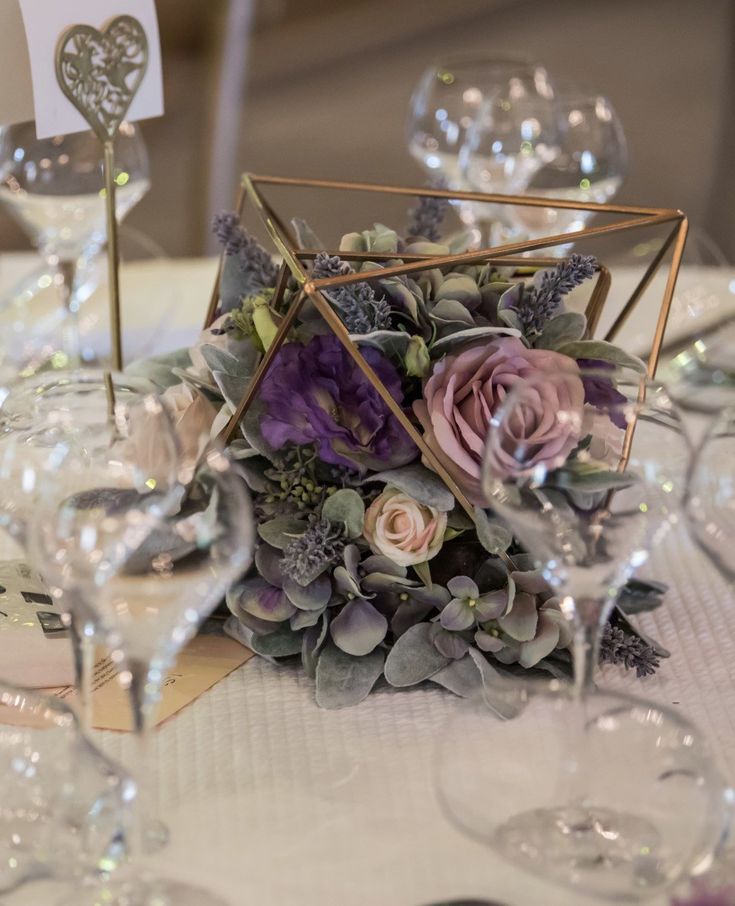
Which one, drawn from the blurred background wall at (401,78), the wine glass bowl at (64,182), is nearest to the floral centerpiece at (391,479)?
the wine glass bowl at (64,182)

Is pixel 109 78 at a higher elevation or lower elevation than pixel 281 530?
higher

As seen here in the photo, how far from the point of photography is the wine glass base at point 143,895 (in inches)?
20.6

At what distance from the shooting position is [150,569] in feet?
1.76

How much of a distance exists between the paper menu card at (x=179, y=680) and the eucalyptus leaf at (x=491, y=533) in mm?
165

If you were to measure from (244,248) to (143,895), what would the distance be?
40cm

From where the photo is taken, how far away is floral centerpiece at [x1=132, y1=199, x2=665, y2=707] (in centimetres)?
68

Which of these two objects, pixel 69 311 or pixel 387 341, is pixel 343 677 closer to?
pixel 387 341

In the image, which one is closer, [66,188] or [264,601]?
[264,601]

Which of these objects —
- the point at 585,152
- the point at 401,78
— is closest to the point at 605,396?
the point at 585,152

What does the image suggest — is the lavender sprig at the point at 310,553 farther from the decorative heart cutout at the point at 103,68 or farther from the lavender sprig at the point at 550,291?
A: the decorative heart cutout at the point at 103,68

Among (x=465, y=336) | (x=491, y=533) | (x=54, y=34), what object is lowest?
(x=491, y=533)

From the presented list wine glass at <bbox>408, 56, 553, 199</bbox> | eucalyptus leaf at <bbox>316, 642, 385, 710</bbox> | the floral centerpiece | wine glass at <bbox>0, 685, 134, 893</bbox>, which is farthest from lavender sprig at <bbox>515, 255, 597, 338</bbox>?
wine glass at <bbox>408, 56, 553, 199</bbox>

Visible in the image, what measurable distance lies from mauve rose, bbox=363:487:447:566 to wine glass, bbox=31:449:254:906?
0.16 metres

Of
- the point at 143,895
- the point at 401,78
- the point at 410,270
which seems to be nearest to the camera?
the point at 143,895
